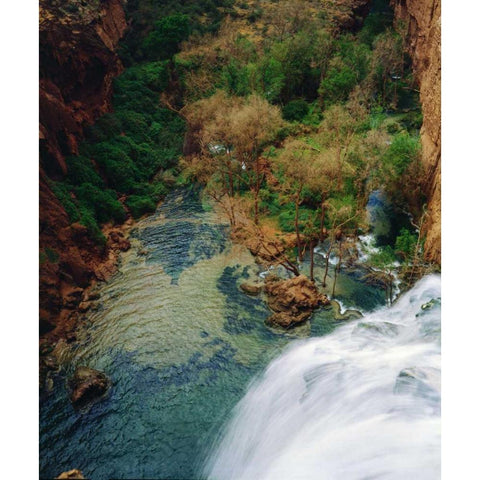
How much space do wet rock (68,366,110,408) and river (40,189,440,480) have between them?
0.31 metres

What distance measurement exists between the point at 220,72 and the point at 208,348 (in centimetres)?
2580

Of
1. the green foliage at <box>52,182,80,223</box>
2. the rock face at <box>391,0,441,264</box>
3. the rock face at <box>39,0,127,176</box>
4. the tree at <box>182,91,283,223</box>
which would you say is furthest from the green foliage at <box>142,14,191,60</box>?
the rock face at <box>391,0,441,264</box>

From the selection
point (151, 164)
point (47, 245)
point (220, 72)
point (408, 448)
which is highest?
point (220, 72)

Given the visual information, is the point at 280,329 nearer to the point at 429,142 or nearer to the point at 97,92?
the point at 429,142

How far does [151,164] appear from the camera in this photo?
1223 inches

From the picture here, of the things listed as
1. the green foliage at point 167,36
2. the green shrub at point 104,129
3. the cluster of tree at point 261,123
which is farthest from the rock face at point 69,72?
the green foliage at point 167,36

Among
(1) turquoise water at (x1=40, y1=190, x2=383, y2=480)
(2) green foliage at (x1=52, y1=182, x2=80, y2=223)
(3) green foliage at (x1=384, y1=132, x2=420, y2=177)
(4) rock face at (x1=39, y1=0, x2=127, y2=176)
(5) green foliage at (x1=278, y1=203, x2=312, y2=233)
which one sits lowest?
(1) turquoise water at (x1=40, y1=190, x2=383, y2=480)

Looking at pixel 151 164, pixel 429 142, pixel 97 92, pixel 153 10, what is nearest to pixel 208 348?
pixel 429 142

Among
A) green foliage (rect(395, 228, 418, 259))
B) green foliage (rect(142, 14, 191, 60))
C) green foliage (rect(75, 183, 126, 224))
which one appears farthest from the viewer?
green foliage (rect(142, 14, 191, 60))

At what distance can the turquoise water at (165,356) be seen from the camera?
12.8 meters

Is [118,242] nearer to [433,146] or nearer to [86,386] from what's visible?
[86,386]

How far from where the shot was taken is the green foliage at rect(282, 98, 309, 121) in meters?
32.5

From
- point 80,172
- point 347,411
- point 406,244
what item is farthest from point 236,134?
point 347,411

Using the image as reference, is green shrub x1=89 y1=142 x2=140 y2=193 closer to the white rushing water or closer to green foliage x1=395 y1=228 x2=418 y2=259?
the white rushing water
